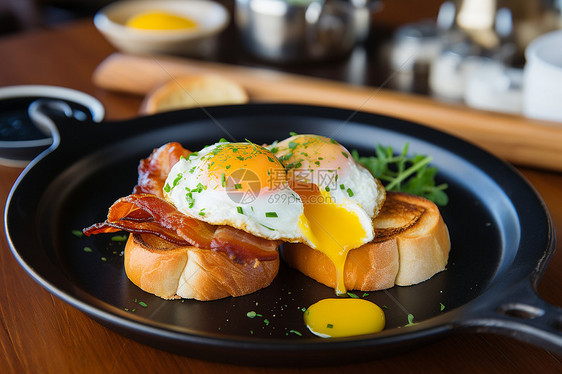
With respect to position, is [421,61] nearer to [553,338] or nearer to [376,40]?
[376,40]

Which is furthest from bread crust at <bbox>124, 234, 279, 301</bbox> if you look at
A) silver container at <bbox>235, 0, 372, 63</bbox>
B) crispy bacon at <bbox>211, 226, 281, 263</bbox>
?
silver container at <bbox>235, 0, 372, 63</bbox>

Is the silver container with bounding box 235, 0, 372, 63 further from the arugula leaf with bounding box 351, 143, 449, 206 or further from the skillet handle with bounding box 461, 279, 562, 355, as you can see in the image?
the skillet handle with bounding box 461, 279, 562, 355

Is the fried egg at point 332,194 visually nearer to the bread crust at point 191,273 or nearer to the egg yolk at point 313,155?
the egg yolk at point 313,155

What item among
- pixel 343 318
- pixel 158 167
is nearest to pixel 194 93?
pixel 158 167

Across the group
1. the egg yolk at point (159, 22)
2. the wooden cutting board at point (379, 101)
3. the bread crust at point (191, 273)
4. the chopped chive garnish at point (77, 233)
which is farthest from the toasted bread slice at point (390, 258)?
the egg yolk at point (159, 22)

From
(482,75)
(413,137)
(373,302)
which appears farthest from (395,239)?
(482,75)
